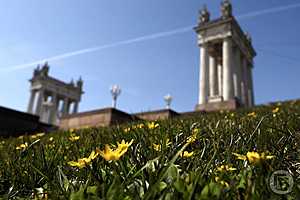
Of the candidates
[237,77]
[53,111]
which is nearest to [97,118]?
[237,77]

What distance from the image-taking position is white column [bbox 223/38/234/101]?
1359 inches

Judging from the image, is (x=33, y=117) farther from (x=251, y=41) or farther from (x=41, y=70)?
(x=41, y=70)

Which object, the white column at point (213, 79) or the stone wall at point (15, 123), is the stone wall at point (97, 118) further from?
the white column at point (213, 79)

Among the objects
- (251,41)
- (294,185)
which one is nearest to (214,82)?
(251,41)

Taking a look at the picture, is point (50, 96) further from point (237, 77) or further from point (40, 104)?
point (237, 77)

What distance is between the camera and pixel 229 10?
40.6 m

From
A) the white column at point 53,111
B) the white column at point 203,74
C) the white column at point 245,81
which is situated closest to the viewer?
the white column at point 203,74

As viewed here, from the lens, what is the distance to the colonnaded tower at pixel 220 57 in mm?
35969

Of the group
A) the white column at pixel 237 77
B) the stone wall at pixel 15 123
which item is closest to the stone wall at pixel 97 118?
the stone wall at pixel 15 123

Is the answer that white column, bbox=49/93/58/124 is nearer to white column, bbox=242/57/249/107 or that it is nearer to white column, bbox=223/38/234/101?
white column, bbox=242/57/249/107

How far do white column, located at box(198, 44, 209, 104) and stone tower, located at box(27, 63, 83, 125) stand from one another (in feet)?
156

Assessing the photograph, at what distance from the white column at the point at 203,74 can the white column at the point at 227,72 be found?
243cm

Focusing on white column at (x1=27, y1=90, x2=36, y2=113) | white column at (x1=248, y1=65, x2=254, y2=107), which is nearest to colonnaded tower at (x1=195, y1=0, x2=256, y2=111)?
white column at (x1=248, y1=65, x2=254, y2=107)

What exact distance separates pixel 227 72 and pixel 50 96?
6317cm
